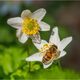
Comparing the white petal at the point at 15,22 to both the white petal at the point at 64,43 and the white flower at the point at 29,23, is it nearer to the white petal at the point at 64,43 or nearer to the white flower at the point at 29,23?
the white flower at the point at 29,23

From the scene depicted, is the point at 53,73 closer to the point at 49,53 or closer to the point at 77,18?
the point at 49,53

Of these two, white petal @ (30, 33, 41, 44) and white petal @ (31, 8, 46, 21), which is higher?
white petal @ (31, 8, 46, 21)

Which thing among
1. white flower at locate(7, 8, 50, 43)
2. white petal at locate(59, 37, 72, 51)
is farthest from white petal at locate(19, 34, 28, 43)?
white petal at locate(59, 37, 72, 51)

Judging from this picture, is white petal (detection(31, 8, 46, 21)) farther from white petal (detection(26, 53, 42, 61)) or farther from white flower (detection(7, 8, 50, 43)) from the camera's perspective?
white petal (detection(26, 53, 42, 61))

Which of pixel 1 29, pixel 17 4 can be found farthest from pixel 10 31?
pixel 17 4

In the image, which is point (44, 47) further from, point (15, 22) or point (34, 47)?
point (34, 47)

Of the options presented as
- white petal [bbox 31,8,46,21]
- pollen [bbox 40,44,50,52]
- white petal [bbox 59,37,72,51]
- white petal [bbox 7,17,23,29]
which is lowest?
pollen [bbox 40,44,50,52]
